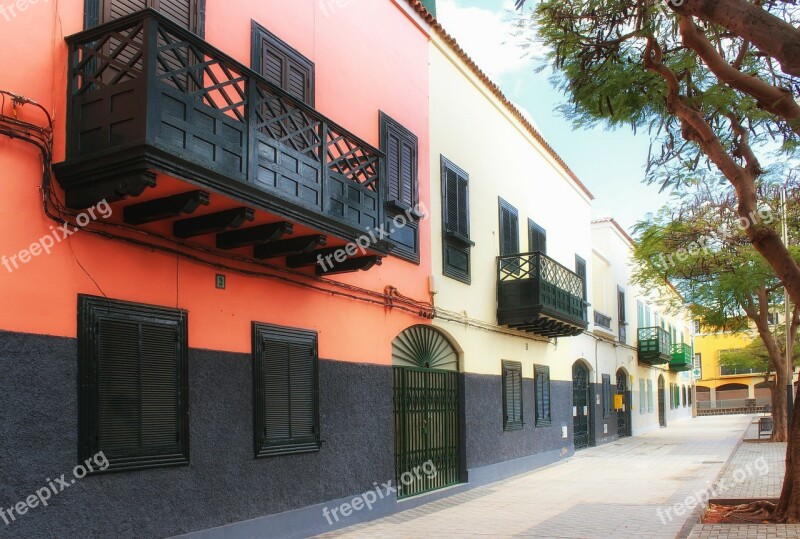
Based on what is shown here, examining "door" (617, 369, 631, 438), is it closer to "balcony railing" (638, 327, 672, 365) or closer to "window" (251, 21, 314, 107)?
"balcony railing" (638, 327, 672, 365)

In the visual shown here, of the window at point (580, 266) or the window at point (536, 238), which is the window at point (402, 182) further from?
the window at point (580, 266)

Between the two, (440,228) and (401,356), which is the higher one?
(440,228)

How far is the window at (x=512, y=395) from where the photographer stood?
1734 centimetres

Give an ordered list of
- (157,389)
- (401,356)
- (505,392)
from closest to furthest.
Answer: (157,389), (401,356), (505,392)

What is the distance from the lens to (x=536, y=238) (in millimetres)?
20719

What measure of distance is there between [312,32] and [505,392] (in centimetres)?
939

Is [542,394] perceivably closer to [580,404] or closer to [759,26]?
[580,404]

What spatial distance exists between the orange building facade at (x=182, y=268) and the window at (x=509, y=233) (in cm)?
645

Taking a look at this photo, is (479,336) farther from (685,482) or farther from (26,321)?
(26,321)

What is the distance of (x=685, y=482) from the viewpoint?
16109 mm

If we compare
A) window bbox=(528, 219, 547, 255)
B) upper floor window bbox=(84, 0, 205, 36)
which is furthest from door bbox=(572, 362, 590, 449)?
upper floor window bbox=(84, 0, 205, 36)

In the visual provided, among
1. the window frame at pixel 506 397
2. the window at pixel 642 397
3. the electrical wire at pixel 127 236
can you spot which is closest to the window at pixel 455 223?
the window frame at pixel 506 397

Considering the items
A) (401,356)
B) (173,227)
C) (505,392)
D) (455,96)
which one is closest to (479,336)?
(505,392)

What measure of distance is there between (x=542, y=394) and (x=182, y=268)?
1349 cm
